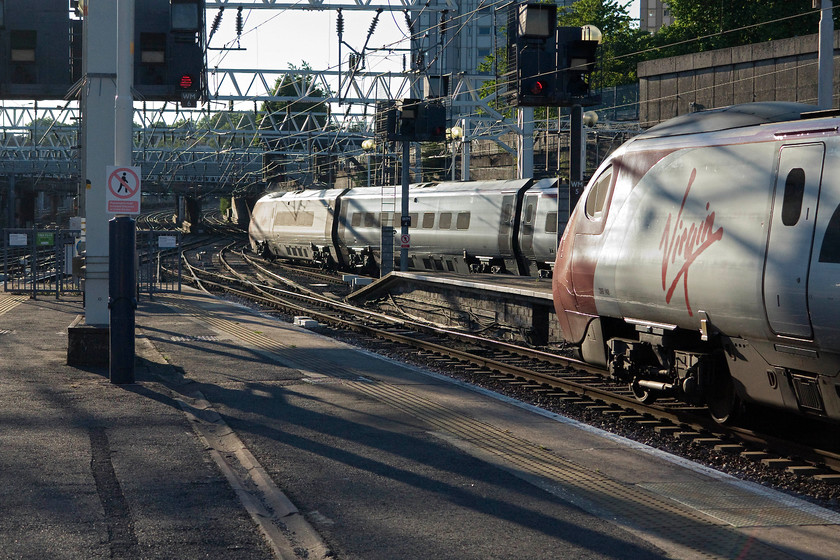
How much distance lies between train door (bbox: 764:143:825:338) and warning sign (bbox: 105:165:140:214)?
766cm

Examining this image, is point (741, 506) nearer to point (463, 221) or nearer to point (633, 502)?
point (633, 502)

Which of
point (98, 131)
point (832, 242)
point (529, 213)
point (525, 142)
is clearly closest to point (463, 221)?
point (529, 213)

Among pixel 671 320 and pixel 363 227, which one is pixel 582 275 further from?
pixel 363 227

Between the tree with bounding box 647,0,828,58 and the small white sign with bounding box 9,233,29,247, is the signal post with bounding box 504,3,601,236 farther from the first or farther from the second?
the tree with bounding box 647,0,828,58

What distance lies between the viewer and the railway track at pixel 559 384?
31.2 ft

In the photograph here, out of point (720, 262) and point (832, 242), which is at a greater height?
point (832, 242)

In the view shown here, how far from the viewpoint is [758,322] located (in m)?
9.05

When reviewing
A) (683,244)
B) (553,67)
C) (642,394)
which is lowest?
(642,394)

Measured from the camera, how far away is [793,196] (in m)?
8.78

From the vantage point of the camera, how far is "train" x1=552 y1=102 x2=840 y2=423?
8.48 meters

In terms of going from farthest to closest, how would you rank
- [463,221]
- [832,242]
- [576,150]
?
[463,221], [576,150], [832,242]

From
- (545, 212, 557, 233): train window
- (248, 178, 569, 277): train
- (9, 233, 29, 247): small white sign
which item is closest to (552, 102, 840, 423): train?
(248, 178, 569, 277): train

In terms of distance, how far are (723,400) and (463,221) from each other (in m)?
20.1

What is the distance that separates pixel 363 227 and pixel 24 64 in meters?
16.5
